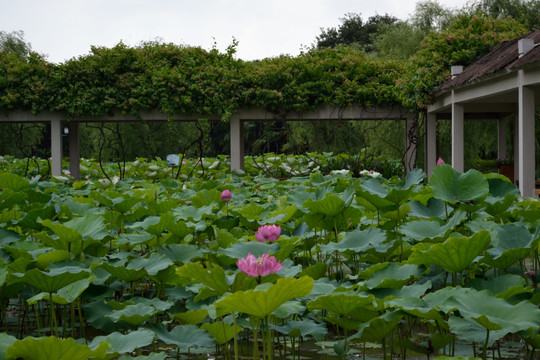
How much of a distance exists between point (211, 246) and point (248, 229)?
57 centimetres

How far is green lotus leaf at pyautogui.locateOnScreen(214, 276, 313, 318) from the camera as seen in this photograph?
1.33 m

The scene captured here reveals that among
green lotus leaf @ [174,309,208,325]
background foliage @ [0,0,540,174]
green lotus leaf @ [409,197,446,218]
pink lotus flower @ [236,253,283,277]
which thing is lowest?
green lotus leaf @ [174,309,208,325]

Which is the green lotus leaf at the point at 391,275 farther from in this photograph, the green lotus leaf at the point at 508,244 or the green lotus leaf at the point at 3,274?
the green lotus leaf at the point at 3,274

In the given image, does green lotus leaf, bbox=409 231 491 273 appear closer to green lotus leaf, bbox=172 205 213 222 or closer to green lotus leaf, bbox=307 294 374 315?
green lotus leaf, bbox=307 294 374 315

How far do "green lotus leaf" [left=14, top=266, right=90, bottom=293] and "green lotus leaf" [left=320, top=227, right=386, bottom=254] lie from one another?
0.88 meters

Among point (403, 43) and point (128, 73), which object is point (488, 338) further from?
point (403, 43)

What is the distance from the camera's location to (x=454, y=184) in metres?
2.45

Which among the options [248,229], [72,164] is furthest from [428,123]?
[248,229]

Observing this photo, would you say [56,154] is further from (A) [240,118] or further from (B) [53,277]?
(B) [53,277]

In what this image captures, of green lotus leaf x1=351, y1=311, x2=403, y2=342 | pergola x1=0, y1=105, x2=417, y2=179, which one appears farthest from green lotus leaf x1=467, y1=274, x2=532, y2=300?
pergola x1=0, y1=105, x2=417, y2=179

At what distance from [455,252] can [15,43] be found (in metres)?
18.8

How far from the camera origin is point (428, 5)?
686 inches

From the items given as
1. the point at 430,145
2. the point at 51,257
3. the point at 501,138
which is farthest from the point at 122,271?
the point at 501,138

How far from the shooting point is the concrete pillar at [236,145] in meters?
10.6
